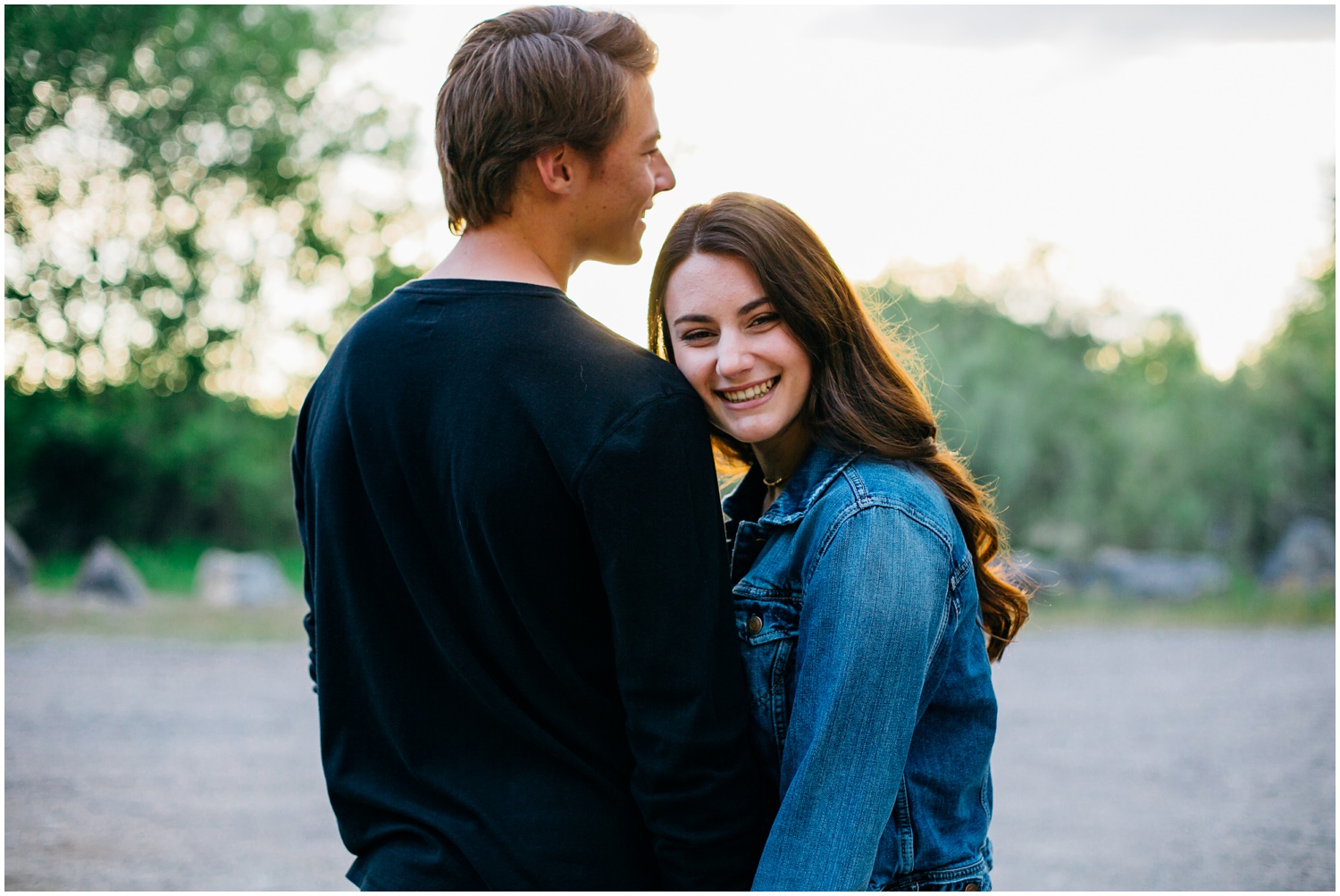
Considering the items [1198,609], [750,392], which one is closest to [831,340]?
[750,392]

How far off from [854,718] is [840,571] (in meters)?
0.19

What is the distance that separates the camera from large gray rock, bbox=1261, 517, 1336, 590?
11625 mm

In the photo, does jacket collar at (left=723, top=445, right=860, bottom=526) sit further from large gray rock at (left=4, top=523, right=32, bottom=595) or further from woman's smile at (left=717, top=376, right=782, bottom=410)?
large gray rock at (left=4, top=523, right=32, bottom=595)

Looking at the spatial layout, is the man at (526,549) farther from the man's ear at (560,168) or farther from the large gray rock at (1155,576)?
the large gray rock at (1155,576)

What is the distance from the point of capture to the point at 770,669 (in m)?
1.55

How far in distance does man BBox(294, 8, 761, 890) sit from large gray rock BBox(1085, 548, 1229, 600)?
11459 millimetres

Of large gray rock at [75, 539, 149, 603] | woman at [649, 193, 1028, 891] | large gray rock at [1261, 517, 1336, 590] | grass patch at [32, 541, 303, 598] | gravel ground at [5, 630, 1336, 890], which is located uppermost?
large gray rock at [1261, 517, 1336, 590]

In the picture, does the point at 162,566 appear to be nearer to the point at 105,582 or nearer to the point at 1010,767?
the point at 105,582

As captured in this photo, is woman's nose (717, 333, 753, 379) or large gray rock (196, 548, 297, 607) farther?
large gray rock (196, 548, 297, 607)

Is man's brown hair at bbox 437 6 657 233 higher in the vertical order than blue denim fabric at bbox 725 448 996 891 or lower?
higher

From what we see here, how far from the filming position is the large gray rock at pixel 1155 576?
11594 millimetres

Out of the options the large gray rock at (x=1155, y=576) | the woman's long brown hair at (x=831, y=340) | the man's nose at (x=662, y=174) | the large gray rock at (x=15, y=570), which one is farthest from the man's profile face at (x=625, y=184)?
the large gray rock at (x=15, y=570)

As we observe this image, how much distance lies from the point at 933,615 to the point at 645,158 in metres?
0.76

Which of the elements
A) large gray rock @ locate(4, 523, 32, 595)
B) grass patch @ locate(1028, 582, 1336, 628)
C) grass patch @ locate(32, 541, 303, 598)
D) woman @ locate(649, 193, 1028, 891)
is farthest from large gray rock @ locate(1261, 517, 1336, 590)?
large gray rock @ locate(4, 523, 32, 595)
